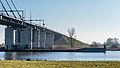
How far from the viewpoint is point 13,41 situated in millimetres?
113688

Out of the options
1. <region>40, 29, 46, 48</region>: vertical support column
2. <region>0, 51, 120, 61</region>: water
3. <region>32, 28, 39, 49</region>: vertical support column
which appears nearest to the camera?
<region>0, 51, 120, 61</region>: water

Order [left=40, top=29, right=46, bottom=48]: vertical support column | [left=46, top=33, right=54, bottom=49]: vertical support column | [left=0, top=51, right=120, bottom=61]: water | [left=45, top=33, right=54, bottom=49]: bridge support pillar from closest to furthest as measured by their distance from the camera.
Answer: [left=0, top=51, right=120, bottom=61]: water
[left=40, top=29, right=46, bottom=48]: vertical support column
[left=45, top=33, right=54, bottom=49]: bridge support pillar
[left=46, top=33, right=54, bottom=49]: vertical support column

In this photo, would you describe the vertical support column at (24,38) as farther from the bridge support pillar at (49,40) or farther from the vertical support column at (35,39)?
the bridge support pillar at (49,40)

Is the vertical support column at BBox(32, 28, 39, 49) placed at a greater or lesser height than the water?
greater

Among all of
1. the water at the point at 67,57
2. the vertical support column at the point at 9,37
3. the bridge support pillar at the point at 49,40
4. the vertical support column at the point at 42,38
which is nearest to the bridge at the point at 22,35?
the vertical support column at the point at 9,37

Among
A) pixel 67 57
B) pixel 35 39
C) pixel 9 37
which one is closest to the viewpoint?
pixel 67 57

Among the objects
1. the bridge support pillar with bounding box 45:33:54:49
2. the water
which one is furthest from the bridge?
the water

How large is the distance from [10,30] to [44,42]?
97.3ft

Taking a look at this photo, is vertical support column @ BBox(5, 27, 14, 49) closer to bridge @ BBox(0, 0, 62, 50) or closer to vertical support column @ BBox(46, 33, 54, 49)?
bridge @ BBox(0, 0, 62, 50)

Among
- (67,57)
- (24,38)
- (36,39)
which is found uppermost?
(24,38)

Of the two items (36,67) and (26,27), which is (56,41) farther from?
(36,67)

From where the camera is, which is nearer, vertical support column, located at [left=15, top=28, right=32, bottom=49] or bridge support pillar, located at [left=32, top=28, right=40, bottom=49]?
vertical support column, located at [left=15, top=28, right=32, bottom=49]

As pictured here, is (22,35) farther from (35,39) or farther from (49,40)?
(49,40)

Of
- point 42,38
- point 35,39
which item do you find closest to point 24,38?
point 35,39
